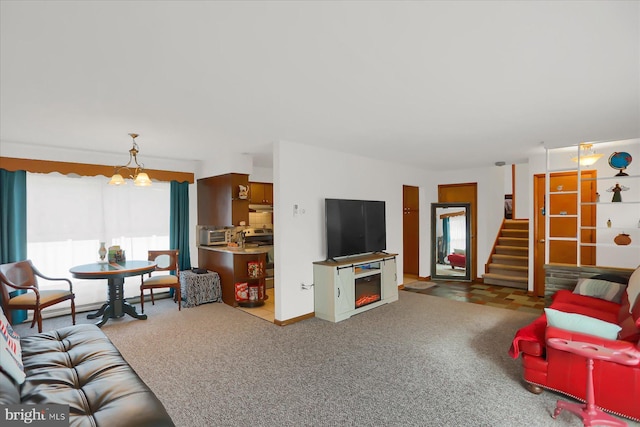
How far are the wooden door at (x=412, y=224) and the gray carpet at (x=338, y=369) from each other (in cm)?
258

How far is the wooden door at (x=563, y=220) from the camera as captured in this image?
519cm

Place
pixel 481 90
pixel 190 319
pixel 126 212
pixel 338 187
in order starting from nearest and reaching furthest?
pixel 481 90 < pixel 190 319 < pixel 338 187 < pixel 126 212

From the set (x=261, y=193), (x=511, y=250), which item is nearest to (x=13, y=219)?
(x=261, y=193)

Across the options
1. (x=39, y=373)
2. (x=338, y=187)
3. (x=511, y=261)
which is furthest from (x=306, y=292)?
(x=511, y=261)

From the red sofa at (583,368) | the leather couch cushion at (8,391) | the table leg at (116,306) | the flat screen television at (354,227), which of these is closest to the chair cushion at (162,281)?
the table leg at (116,306)

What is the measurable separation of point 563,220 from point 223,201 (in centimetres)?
566

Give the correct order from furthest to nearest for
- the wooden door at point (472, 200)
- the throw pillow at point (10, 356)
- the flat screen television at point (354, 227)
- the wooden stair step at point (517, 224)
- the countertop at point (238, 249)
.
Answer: the wooden stair step at point (517, 224)
the wooden door at point (472, 200)
the countertop at point (238, 249)
the flat screen television at point (354, 227)
the throw pillow at point (10, 356)

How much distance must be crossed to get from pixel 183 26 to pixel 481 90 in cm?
221

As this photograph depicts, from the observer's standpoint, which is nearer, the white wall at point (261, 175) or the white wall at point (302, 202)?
the white wall at point (302, 202)

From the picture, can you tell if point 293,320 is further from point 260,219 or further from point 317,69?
point 317,69

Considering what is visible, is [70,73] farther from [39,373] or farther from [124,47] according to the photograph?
[39,373]

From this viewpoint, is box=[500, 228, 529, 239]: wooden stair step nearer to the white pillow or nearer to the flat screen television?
the flat screen television

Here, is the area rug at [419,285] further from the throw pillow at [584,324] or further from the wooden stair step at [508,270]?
the throw pillow at [584,324]

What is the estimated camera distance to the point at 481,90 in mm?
2666
